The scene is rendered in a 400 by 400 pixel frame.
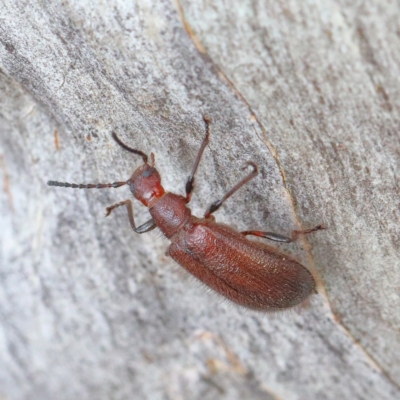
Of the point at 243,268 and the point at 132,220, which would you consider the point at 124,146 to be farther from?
the point at 243,268

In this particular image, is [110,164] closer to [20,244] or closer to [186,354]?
[20,244]

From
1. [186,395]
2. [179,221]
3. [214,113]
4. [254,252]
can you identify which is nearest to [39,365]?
[186,395]

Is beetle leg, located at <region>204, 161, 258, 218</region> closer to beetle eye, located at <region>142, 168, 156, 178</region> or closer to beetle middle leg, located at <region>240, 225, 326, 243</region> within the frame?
beetle middle leg, located at <region>240, 225, 326, 243</region>

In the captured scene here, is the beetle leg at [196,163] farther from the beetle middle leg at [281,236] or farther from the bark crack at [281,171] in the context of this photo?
the beetle middle leg at [281,236]

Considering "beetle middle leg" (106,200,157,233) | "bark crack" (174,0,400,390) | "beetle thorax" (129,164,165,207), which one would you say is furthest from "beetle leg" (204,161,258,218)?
"beetle middle leg" (106,200,157,233)

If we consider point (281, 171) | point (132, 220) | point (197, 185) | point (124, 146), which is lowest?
point (281, 171)

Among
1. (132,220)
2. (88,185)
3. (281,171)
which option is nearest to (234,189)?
(281,171)
